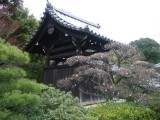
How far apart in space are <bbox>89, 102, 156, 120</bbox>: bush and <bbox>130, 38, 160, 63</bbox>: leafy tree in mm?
23429

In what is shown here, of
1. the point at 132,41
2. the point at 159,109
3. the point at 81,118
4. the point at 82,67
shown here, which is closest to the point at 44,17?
the point at 82,67

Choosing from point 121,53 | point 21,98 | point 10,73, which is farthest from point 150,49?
point 21,98

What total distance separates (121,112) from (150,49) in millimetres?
25931

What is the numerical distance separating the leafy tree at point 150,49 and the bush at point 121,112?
2343 centimetres

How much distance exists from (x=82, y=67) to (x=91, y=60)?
15.2 inches

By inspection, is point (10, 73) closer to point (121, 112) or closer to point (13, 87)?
point (13, 87)

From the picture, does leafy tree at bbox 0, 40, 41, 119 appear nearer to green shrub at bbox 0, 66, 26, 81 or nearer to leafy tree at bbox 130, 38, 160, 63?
green shrub at bbox 0, 66, 26, 81

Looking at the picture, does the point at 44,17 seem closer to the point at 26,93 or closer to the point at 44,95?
the point at 44,95

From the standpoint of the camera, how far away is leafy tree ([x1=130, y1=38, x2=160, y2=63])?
31.7m

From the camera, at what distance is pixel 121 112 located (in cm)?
743

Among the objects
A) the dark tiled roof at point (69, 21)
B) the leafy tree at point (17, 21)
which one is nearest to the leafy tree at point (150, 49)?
the leafy tree at point (17, 21)

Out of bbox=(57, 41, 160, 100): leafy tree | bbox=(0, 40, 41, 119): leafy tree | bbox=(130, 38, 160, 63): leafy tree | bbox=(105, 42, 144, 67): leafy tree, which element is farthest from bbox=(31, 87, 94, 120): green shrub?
bbox=(130, 38, 160, 63): leafy tree

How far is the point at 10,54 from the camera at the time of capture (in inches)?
199

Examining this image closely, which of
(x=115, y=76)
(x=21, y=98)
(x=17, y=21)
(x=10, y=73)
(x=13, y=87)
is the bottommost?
(x=21, y=98)
